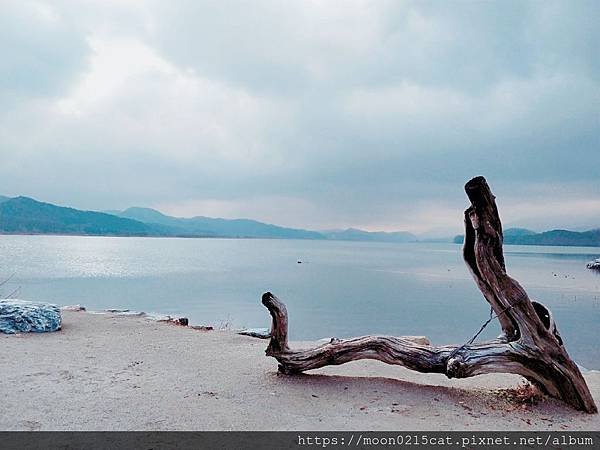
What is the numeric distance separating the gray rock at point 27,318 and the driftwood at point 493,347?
534 cm

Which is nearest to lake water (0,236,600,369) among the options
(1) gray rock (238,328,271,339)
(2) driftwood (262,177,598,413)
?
(1) gray rock (238,328,271,339)

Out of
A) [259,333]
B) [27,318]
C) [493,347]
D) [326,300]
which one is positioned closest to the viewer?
[493,347]

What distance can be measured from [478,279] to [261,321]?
13.4m

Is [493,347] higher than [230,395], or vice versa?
[493,347]

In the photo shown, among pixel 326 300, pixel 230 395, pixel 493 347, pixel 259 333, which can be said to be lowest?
pixel 326 300

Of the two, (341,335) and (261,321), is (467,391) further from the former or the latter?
(261,321)

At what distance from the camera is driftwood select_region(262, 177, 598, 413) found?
5.32 metres

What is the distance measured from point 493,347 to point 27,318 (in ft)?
26.0

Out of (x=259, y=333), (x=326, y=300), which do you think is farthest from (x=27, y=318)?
(x=326, y=300)

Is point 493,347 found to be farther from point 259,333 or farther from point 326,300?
point 326,300

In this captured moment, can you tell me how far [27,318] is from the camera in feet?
28.7

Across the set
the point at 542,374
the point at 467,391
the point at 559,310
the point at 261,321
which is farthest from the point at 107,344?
the point at 559,310

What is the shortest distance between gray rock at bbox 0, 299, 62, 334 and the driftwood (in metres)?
5.34

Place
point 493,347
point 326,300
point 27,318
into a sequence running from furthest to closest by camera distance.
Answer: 1. point 326,300
2. point 27,318
3. point 493,347
